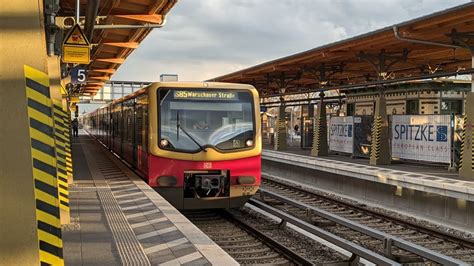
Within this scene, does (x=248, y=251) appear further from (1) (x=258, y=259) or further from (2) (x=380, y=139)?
(2) (x=380, y=139)

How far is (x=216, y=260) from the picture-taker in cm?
554

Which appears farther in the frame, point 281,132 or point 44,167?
point 281,132

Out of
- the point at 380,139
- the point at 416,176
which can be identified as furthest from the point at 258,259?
the point at 380,139

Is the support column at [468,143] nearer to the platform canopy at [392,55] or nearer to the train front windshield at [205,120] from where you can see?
the platform canopy at [392,55]

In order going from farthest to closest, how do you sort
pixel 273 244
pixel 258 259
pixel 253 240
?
pixel 253 240
pixel 273 244
pixel 258 259

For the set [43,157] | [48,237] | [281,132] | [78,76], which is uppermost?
[78,76]

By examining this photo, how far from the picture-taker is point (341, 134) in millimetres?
22391

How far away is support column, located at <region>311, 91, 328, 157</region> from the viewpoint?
2295 cm

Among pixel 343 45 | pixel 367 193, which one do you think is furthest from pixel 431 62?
pixel 367 193

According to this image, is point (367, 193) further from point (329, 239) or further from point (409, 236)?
point (329, 239)

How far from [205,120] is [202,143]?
A: 0.49 metres

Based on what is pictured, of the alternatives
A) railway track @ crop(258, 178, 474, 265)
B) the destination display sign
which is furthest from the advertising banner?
the destination display sign

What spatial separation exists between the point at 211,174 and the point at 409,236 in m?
4.03

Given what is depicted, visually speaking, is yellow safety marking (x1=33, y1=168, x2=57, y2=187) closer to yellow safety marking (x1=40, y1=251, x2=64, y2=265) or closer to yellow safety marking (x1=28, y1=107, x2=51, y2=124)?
yellow safety marking (x1=28, y1=107, x2=51, y2=124)
